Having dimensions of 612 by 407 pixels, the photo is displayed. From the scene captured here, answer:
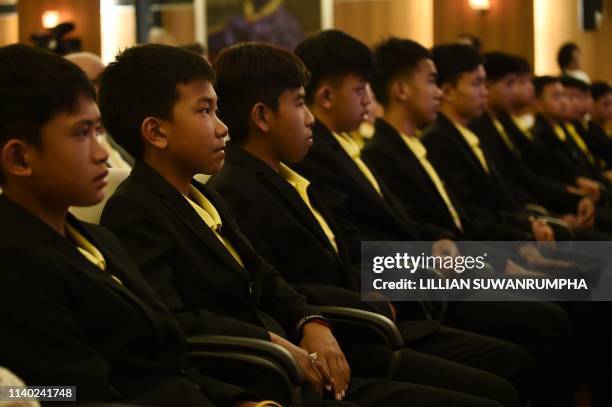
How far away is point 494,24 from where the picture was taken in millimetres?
8859

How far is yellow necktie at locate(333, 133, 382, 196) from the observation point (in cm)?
309

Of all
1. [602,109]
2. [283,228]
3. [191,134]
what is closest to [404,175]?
[283,228]

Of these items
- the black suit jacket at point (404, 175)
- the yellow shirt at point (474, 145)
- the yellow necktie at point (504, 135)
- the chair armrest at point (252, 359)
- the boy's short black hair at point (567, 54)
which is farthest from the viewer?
the boy's short black hair at point (567, 54)

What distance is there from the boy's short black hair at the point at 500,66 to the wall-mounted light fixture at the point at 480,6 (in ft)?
12.2

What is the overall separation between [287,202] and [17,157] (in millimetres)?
968

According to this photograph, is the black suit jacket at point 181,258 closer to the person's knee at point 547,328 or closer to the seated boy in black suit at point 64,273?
the seated boy in black suit at point 64,273

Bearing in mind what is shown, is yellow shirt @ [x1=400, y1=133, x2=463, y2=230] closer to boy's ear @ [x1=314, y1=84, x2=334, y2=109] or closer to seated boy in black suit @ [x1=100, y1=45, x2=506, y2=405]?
boy's ear @ [x1=314, y1=84, x2=334, y2=109]

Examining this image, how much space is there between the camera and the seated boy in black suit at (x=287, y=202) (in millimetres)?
2463

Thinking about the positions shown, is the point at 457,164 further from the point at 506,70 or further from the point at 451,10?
the point at 451,10

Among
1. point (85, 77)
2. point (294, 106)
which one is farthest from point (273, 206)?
point (85, 77)

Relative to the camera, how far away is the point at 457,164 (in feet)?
13.0

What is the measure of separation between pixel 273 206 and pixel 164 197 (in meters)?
0.47

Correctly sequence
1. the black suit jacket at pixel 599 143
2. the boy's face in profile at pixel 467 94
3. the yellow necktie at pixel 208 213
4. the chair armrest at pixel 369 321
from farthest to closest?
the black suit jacket at pixel 599 143
the boy's face in profile at pixel 467 94
the chair armrest at pixel 369 321
the yellow necktie at pixel 208 213

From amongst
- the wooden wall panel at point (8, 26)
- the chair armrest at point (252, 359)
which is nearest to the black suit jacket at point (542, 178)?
the chair armrest at point (252, 359)
